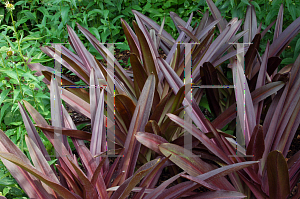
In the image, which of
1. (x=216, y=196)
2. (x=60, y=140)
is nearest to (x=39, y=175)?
(x=60, y=140)

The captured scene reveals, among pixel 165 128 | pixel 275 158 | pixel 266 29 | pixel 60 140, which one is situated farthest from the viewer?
pixel 266 29

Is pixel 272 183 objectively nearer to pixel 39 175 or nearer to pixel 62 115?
pixel 39 175

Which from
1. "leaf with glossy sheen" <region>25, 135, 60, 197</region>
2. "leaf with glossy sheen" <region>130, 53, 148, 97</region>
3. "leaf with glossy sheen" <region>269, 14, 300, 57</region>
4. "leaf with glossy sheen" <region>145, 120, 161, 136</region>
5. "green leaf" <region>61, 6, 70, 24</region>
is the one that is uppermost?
"green leaf" <region>61, 6, 70, 24</region>

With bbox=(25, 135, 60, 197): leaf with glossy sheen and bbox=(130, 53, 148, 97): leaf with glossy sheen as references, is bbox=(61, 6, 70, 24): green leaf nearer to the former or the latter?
bbox=(130, 53, 148, 97): leaf with glossy sheen

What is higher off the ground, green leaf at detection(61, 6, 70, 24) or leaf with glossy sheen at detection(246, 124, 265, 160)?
green leaf at detection(61, 6, 70, 24)

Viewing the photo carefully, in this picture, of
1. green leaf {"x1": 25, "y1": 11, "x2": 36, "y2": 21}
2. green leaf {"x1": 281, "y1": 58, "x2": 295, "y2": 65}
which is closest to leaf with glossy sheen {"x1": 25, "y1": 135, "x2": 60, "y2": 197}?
green leaf {"x1": 281, "y1": 58, "x2": 295, "y2": 65}

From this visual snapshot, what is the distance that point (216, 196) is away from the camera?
104 centimetres

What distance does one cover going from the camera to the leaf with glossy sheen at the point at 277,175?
94cm

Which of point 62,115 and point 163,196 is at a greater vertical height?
point 62,115

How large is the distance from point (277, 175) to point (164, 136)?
1.64 ft

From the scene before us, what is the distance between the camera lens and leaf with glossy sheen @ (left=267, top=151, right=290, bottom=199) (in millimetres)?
942

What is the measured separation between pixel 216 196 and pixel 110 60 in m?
1.00

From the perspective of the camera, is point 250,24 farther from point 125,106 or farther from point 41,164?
point 41,164

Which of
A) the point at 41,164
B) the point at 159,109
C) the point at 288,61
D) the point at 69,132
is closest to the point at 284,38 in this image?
the point at 288,61
